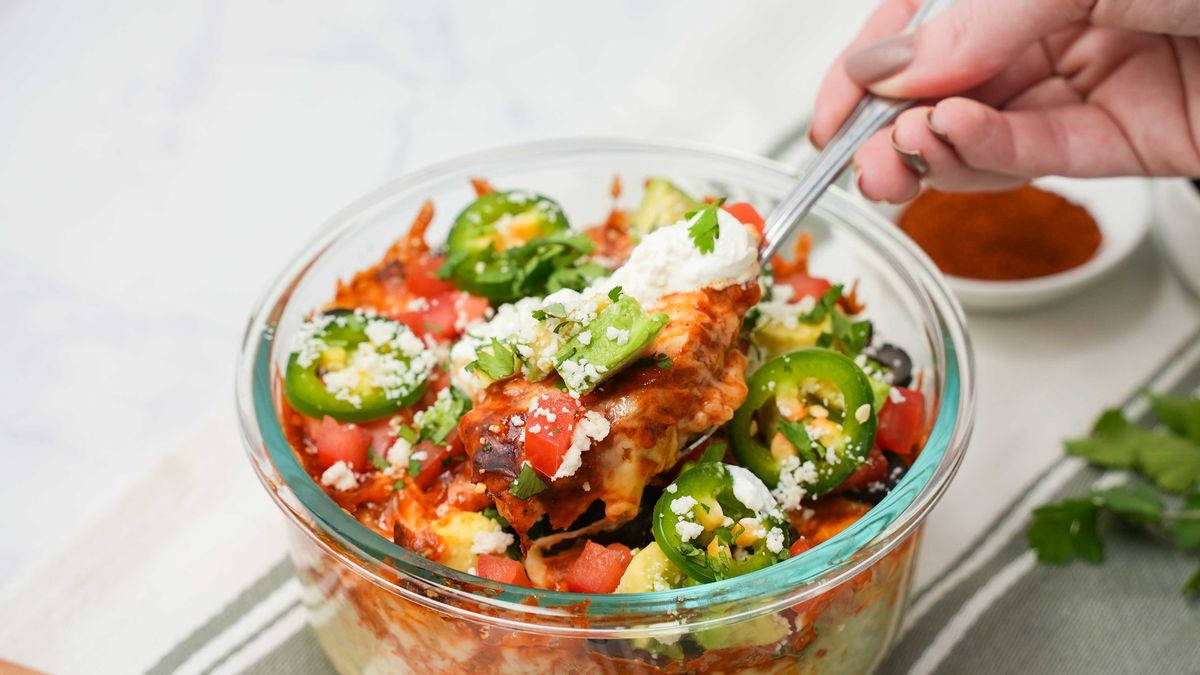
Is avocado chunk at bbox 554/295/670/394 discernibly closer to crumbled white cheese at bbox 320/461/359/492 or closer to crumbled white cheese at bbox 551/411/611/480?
crumbled white cheese at bbox 551/411/611/480

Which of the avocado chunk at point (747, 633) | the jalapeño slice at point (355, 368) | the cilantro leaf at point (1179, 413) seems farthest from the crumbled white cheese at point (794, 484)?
the cilantro leaf at point (1179, 413)

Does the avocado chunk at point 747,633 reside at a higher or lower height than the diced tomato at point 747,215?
lower

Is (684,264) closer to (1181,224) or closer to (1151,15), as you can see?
(1151,15)

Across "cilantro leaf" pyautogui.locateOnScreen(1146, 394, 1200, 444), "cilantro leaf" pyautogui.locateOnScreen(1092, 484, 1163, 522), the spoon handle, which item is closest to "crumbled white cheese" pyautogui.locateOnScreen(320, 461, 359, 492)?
the spoon handle

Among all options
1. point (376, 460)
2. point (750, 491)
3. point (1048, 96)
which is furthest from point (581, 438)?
point (1048, 96)

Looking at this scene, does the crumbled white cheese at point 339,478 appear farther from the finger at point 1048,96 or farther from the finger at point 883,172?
the finger at point 1048,96

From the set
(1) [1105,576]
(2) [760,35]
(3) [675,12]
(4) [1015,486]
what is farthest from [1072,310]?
(3) [675,12]

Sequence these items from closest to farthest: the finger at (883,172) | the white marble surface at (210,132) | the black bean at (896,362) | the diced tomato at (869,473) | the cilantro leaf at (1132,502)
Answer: the diced tomato at (869,473), the black bean at (896,362), the finger at (883,172), the cilantro leaf at (1132,502), the white marble surface at (210,132)
